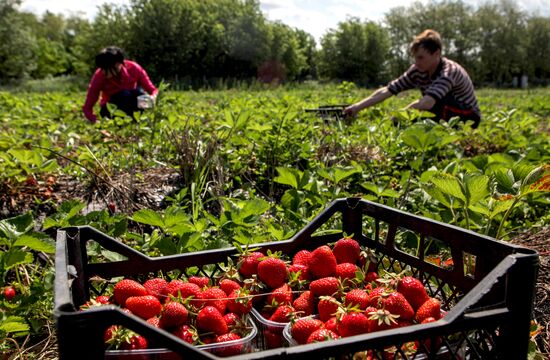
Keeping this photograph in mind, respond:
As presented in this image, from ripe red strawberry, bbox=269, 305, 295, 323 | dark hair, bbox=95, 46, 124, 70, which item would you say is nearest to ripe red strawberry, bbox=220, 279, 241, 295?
ripe red strawberry, bbox=269, 305, 295, 323

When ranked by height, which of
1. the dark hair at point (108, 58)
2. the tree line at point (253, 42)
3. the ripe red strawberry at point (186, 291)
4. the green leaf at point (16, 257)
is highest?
the tree line at point (253, 42)

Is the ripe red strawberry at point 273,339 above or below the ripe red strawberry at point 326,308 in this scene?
below

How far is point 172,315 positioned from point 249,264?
0.30 m

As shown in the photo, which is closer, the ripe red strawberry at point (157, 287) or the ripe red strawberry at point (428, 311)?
the ripe red strawberry at point (428, 311)

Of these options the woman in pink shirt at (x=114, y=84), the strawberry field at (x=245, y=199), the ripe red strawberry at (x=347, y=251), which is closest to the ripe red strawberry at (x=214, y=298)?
the strawberry field at (x=245, y=199)

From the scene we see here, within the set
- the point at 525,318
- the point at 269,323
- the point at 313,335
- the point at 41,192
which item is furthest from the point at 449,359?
the point at 41,192

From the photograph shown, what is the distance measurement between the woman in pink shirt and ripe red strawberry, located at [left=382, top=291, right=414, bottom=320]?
16.3 feet

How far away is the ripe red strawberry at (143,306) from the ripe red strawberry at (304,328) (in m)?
0.33

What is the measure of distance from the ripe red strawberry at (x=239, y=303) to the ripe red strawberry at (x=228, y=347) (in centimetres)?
11

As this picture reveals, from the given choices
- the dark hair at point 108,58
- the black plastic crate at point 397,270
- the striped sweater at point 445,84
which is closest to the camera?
the black plastic crate at point 397,270

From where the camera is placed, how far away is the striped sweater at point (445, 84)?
4.81m

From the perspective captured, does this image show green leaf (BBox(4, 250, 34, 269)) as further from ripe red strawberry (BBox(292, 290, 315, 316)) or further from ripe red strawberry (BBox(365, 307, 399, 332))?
ripe red strawberry (BBox(365, 307, 399, 332))

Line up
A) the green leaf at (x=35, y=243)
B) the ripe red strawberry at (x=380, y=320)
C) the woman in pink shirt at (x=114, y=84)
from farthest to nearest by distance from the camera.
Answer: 1. the woman in pink shirt at (x=114, y=84)
2. the green leaf at (x=35, y=243)
3. the ripe red strawberry at (x=380, y=320)

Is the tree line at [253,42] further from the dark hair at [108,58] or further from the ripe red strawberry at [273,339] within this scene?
the ripe red strawberry at [273,339]
